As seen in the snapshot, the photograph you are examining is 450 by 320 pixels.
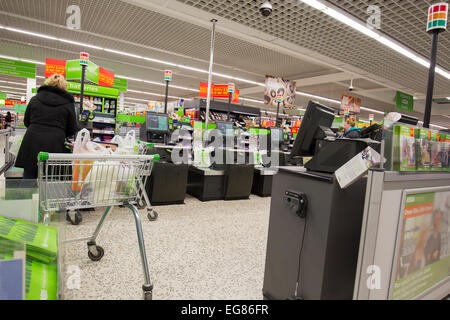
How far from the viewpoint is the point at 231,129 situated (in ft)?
18.7

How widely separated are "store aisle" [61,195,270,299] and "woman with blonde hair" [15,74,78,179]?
90 centimetres

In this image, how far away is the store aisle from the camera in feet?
6.42

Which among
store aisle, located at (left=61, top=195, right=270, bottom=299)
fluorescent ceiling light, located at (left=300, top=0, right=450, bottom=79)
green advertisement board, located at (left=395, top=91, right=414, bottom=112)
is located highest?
fluorescent ceiling light, located at (left=300, top=0, right=450, bottom=79)

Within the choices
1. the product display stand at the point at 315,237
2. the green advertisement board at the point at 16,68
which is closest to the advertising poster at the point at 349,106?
the product display stand at the point at 315,237

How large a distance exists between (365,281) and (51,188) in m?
1.94

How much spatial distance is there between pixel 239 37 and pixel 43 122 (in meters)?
5.04

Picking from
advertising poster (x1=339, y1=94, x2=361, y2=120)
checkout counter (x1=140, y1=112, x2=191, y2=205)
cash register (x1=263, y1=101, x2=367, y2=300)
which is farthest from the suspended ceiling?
cash register (x1=263, y1=101, x2=367, y2=300)

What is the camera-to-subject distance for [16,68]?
10781mm

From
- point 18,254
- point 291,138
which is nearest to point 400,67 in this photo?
point 291,138

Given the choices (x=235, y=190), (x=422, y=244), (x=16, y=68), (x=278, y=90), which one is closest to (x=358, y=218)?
(x=422, y=244)

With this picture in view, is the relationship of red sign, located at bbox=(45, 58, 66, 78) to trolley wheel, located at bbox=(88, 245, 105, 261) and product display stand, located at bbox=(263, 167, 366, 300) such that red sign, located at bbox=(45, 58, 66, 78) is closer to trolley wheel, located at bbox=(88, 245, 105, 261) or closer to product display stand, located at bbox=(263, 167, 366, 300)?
trolley wheel, located at bbox=(88, 245, 105, 261)

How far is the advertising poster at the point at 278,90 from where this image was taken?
982cm

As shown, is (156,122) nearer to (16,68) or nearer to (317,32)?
(317,32)
